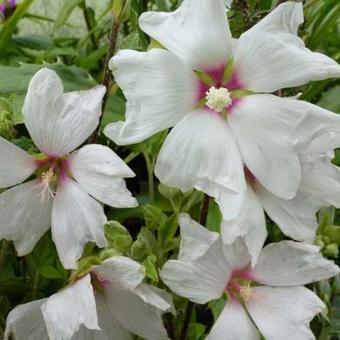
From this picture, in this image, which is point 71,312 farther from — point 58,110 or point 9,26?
point 9,26

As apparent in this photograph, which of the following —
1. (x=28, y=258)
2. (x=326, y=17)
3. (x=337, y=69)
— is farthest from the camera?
(x=326, y=17)

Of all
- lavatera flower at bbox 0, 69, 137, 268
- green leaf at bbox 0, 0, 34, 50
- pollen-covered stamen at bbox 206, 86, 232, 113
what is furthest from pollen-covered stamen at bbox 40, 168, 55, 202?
green leaf at bbox 0, 0, 34, 50

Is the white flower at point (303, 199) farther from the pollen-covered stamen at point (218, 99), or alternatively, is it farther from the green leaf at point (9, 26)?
the green leaf at point (9, 26)

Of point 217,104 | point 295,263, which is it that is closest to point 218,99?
point 217,104

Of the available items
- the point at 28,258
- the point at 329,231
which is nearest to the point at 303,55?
the point at 329,231

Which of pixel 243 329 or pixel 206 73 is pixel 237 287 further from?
pixel 206 73

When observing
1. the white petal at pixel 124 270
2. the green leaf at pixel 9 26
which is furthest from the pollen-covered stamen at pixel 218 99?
the green leaf at pixel 9 26

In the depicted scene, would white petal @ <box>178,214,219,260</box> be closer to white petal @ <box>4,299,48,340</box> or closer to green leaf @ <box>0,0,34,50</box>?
white petal @ <box>4,299,48,340</box>
